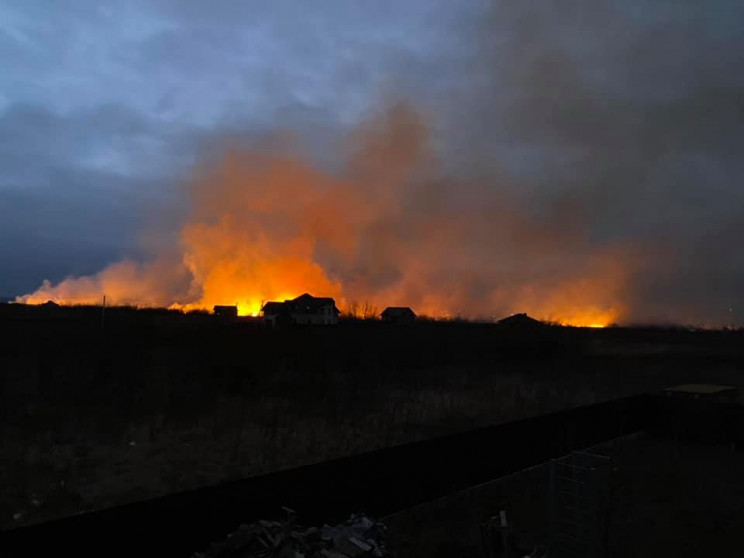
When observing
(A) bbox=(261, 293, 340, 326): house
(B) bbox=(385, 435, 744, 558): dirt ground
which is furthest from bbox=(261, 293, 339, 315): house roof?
(B) bbox=(385, 435, 744, 558): dirt ground

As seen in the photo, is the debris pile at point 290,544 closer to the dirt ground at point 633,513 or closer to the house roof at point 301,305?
the dirt ground at point 633,513

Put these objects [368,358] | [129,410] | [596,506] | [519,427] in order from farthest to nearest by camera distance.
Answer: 1. [368,358]
2. [129,410]
3. [519,427]
4. [596,506]

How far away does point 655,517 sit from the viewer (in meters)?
6.80

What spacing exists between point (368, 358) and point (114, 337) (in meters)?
9.72

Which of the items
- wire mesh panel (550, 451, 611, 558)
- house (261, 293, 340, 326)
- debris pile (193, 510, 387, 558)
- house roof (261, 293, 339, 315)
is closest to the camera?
debris pile (193, 510, 387, 558)

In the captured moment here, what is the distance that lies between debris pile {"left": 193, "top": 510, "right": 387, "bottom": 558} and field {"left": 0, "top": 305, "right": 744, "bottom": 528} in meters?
3.69

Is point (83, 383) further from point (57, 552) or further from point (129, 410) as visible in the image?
point (57, 552)

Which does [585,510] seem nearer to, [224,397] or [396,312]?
[224,397]

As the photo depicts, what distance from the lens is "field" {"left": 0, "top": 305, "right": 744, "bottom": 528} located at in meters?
8.93

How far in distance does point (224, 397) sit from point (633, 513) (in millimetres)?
11416

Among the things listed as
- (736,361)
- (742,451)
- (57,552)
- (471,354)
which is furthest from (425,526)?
(736,361)

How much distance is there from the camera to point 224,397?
15.5 meters

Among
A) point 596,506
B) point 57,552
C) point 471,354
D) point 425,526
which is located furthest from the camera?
point 471,354

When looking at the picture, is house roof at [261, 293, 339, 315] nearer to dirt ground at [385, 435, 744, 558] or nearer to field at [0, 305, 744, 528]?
field at [0, 305, 744, 528]
